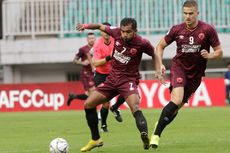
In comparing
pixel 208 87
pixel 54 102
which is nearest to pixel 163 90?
pixel 208 87

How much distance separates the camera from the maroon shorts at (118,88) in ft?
40.2

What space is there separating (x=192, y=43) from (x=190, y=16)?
473 millimetres

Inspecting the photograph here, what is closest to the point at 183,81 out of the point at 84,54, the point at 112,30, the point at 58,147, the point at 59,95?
the point at 112,30

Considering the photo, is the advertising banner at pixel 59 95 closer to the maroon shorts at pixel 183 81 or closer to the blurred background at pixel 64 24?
the blurred background at pixel 64 24

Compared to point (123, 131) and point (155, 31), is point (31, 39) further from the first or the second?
point (123, 131)

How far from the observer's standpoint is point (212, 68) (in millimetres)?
33969

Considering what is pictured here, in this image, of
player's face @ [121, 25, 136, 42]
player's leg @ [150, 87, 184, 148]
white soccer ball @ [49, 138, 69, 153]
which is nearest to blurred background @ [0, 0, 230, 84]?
player's leg @ [150, 87, 184, 148]

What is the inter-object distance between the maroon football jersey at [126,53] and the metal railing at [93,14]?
792 inches

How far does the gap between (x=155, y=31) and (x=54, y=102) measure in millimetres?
6288

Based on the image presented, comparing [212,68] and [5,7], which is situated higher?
[5,7]

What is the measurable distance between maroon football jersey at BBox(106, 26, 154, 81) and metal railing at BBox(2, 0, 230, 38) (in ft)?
66.0

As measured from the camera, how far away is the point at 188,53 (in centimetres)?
1240

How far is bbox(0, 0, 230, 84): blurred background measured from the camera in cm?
3253

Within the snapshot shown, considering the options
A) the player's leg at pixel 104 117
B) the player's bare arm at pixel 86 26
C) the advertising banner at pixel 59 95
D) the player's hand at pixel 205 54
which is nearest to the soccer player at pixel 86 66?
the advertising banner at pixel 59 95
